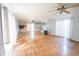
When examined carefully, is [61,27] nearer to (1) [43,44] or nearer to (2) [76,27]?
(2) [76,27]

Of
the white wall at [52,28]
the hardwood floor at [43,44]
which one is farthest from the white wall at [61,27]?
the hardwood floor at [43,44]

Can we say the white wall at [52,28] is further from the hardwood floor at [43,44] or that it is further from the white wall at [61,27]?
the hardwood floor at [43,44]

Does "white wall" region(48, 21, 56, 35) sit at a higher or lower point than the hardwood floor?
higher

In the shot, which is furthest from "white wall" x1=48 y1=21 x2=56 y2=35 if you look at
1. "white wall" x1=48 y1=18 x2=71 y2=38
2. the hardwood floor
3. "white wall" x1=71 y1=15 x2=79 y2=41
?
"white wall" x1=71 y1=15 x2=79 y2=41

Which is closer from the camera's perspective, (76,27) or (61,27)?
(76,27)

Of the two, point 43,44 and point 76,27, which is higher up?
point 76,27

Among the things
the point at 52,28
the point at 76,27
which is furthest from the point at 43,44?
the point at 76,27

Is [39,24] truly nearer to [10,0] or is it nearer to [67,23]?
[67,23]

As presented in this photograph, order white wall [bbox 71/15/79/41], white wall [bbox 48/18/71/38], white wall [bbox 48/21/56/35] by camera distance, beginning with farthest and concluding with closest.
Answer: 1. white wall [bbox 48/21/56/35]
2. white wall [bbox 48/18/71/38]
3. white wall [bbox 71/15/79/41]

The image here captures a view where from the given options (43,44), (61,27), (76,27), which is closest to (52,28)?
(61,27)

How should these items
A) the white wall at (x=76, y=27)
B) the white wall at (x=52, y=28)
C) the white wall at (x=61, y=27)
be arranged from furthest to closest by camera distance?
the white wall at (x=52, y=28), the white wall at (x=61, y=27), the white wall at (x=76, y=27)

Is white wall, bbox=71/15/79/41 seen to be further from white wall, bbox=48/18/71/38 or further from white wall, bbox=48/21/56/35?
white wall, bbox=48/21/56/35

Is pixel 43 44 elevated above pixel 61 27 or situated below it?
below

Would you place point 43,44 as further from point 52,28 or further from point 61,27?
point 61,27
